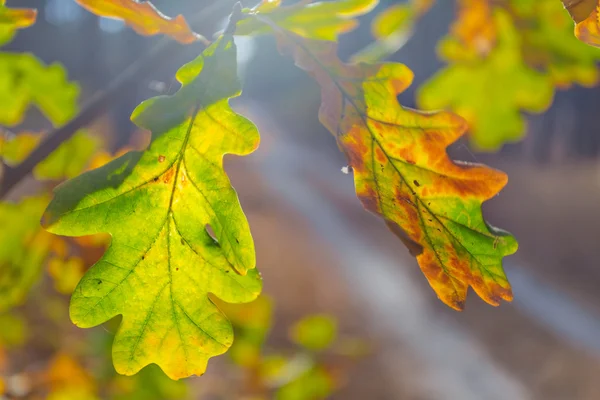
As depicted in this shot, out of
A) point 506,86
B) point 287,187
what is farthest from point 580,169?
point 506,86

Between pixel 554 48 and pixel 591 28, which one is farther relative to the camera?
pixel 554 48

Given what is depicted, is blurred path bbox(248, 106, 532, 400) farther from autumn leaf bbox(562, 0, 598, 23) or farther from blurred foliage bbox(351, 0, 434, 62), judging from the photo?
autumn leaf bbox(562, 0, 598, 23)

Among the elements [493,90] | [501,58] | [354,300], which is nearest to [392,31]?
[501,58]

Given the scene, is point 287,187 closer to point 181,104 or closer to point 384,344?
point 384,344

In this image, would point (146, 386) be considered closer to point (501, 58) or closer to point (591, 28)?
point (591, 28)

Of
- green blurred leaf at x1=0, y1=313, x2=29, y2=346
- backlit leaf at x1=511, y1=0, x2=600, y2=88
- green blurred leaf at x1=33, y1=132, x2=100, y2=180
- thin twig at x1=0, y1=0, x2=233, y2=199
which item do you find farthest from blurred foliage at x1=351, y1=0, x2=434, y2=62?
green blurred leaf at x1=0, y1=313, x2=29, y2=346

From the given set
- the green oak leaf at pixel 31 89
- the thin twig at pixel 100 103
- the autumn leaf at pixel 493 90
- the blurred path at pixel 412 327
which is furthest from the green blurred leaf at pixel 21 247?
the blurred path at pixel 412 327

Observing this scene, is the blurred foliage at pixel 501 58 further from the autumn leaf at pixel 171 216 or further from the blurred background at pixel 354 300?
the autumn leaf at pixel 171 216
